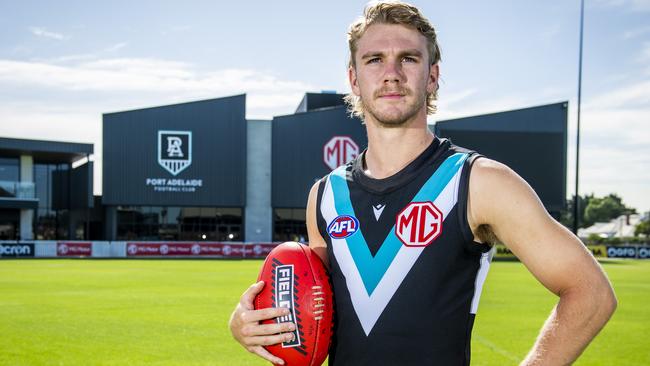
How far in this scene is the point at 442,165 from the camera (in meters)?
2.75

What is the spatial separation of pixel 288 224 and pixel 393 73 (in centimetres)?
4409

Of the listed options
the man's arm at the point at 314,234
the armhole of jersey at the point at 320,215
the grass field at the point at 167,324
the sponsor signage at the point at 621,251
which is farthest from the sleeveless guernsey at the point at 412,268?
the sponsor signage at the point at 621,251

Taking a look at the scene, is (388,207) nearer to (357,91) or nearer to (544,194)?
(357,91)

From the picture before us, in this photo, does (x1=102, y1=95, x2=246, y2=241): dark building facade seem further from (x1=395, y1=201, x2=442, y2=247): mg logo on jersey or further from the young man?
(x1=395, y1=201, x2=442, y2=247): mg logo on jersey

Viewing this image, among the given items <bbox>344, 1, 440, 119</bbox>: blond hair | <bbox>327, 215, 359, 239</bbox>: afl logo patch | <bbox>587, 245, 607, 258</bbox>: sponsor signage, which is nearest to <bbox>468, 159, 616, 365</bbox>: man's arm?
<bbox>327, 215, 359, 239</bbox>: afl logo patch

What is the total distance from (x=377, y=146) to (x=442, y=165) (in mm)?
389

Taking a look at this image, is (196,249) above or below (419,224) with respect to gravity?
below

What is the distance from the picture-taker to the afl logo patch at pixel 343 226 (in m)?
2.90

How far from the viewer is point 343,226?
9.63ft

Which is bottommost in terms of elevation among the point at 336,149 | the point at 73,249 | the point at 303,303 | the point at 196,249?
the point at 196,249

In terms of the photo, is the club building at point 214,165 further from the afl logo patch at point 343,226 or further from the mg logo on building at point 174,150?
the afl logo patch at point 343,226

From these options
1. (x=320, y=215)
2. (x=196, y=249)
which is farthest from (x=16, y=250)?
(x=320, y=215)

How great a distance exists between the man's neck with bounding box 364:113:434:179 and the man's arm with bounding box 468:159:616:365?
1.27 ft

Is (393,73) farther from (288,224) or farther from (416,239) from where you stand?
(288,224)
